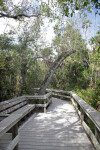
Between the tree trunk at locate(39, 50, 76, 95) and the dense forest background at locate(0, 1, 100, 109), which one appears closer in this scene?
the dense forest background at locate(0, 1, 100, 109)

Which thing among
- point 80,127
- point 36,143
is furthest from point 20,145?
point 80,127

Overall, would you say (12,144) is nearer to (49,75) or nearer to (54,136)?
(54,136)

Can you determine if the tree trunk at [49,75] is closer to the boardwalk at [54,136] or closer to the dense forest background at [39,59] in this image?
the dense forest background at [39,59]

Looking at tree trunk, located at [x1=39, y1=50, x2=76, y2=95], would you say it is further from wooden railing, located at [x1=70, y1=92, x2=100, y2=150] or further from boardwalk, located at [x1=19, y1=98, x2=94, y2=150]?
wooden railing, located at [x1=70, y1=92, x2=100, y2=150]

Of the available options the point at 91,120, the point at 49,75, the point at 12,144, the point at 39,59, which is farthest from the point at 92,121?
the point at 39,59

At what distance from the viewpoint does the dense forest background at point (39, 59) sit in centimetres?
852

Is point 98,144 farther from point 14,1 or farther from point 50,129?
point 14,1

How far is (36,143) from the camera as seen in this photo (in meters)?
3.32

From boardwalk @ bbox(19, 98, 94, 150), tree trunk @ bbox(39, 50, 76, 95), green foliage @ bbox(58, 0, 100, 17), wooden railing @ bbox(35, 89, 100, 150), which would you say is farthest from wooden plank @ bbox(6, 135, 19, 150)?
tree trunk @ bbox(39, 50, 76, 95)

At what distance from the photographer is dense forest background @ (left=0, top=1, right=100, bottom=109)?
336 inches

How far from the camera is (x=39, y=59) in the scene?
45.1 feet

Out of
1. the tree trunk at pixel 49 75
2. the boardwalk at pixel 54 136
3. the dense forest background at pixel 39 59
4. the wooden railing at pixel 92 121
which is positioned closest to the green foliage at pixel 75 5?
the dense forest background at pixel 39 59

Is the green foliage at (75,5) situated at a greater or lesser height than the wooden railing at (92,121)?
greater

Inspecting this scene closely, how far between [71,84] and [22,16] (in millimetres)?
9163
